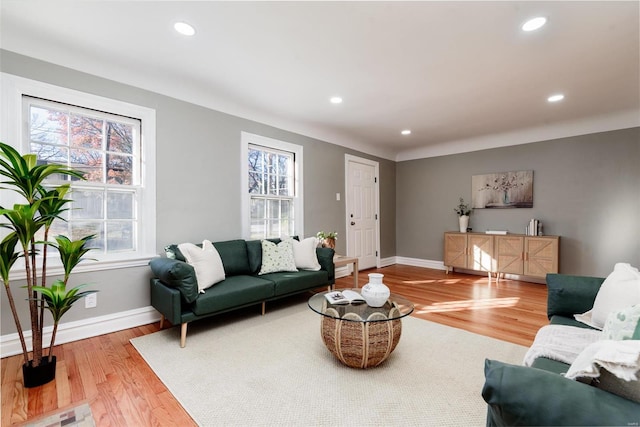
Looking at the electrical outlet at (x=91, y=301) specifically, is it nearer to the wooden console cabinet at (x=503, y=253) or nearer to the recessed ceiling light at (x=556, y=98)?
the wooden console cabinet at (x=503, y=253)

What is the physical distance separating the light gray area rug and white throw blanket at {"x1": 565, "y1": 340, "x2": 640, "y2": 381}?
904mm

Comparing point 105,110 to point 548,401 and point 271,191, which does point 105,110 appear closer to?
point 271,191

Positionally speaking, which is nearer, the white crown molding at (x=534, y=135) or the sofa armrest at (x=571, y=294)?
the sofa armrest at (x=571, y=294)

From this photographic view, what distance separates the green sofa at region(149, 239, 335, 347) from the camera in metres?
2.40

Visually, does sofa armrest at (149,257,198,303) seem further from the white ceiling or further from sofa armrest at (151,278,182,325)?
the white ceiling

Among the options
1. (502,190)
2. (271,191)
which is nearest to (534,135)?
(502,190)

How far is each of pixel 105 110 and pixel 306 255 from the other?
250cm

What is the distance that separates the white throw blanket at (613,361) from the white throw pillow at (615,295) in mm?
983

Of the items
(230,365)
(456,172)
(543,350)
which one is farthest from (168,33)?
(456,172)

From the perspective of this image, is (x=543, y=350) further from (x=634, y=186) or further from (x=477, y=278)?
(x=634, y=186)

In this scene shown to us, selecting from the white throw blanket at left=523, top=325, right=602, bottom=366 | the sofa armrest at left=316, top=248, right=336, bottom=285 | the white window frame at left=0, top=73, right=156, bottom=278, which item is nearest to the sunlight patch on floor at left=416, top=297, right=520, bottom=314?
the sofa armrest at left=316, top=248, right=336, bottom=285

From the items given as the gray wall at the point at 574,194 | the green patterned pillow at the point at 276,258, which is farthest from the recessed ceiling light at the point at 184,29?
the gray wall at the point at 574,194

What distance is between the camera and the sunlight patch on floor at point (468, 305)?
3336 millimetres

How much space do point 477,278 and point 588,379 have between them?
14.9 feet
